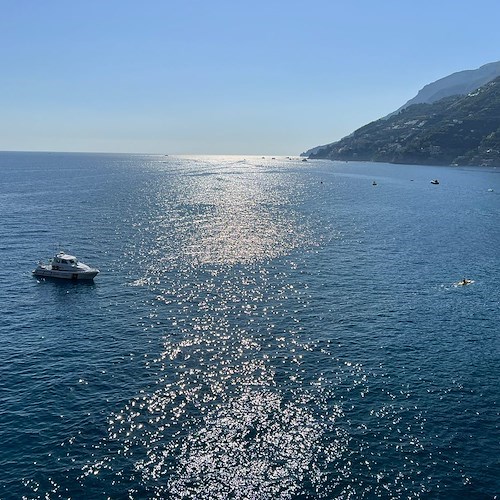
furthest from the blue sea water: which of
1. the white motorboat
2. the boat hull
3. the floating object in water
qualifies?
the white motorboat

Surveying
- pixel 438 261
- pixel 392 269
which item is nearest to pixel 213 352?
pixel 392 269

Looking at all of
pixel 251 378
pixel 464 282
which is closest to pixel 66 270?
pixel 251 378

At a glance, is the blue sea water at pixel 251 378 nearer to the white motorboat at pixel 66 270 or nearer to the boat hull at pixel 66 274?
the boat hull at pixel 66 274

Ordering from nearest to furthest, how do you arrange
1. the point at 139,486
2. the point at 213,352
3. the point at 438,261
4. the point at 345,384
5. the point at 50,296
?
the point at 139,486
the point at 345,384
the point at 213,352
the point at 50,296
the point at 438,261

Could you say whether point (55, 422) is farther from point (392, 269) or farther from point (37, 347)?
point (392, 269)

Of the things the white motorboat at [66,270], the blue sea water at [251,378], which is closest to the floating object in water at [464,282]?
the blue sea water at [251,378]

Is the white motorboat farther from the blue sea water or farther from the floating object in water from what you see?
the floating object in water

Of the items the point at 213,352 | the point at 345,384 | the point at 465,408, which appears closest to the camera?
the point at 465,408
